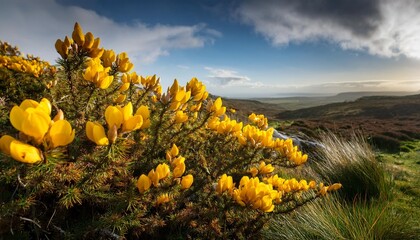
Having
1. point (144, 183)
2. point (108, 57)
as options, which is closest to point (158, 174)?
point (144, 183)

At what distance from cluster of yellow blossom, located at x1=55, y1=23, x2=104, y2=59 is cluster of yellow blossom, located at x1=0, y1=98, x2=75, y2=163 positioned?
29.5 inches

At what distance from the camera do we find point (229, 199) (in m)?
1.86

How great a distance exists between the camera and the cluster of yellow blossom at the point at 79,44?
58.5 inches

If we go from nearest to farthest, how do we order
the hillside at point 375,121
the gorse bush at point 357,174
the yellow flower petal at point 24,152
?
the yellow flower petal at point 24,152 < the gorse bush at point 357,174 < the hillside at point 375,121

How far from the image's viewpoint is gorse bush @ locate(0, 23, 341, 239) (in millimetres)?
993

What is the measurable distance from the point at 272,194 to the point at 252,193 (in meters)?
0.23

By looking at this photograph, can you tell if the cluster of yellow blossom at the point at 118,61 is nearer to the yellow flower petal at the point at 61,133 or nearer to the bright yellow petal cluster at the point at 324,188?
the yellow flower petal at the point at 61,133

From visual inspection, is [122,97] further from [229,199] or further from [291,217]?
[291,217]

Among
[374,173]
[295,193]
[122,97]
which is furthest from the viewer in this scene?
[374,173]

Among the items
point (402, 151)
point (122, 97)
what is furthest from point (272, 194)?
point (402, 151)

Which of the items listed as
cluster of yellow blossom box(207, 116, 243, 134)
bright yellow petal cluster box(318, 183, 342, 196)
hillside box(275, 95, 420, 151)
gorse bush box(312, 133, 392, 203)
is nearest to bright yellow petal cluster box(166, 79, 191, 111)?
cluster of yellow blossom box(207, 116, 243, 134)

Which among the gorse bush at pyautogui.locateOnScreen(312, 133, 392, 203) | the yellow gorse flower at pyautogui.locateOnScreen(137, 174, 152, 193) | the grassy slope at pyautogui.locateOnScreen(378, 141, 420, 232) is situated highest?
the yellow gorse flower at pyautogui.locateOnScreen(137, 174, 152, 193)

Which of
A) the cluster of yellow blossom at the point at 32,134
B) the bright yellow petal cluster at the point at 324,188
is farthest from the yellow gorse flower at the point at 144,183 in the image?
the bright yellow petal cluster at the point at 324,188

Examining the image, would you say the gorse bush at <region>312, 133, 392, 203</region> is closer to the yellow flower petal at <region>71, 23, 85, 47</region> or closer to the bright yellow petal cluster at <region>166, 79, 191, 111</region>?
the bright yellow petal cluster at <region>166, 79, 191, 111</region>
